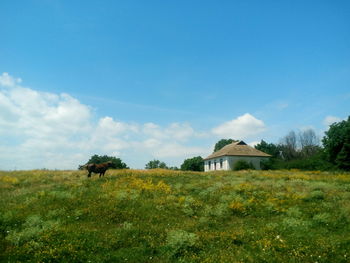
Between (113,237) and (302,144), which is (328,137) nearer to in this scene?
(113,237)

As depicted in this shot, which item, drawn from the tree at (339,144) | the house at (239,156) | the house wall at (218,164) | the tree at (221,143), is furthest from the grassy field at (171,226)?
the tree at (221,143)

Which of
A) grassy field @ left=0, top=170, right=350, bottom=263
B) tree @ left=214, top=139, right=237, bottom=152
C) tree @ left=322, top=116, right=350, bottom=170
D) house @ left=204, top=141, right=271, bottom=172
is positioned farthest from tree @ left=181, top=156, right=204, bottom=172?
grassy field @ left=0, top=170, right=350, bottom=263

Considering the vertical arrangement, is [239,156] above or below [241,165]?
above

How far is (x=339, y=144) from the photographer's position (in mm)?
44656

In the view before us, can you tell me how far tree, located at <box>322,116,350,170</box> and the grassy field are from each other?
31627mm

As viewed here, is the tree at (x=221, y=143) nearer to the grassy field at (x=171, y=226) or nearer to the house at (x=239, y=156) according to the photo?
the house at (x=239, y=156)

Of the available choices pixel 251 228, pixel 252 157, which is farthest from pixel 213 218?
pixel 252 157

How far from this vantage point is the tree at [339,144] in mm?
43406

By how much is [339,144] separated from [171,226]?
4377 cm

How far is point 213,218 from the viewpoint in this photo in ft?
43.1

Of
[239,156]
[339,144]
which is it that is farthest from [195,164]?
[339,144]

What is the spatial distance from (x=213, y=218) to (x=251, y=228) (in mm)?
2097

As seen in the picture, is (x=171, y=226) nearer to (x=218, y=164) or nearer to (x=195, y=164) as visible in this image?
(x=218, y=164)

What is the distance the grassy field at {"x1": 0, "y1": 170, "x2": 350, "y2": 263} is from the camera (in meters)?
8.96
